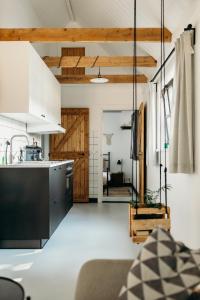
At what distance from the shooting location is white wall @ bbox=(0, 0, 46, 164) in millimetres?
3941

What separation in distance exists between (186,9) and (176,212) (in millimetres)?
2284

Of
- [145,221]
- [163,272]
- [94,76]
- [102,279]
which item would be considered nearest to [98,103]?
[94,76]

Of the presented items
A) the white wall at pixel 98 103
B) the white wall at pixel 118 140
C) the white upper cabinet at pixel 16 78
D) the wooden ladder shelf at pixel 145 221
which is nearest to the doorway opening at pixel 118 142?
the white wall at pixel 118 140

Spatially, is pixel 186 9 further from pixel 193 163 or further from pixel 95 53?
pixel 95 53

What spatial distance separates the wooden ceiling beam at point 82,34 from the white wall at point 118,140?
20.9 feet

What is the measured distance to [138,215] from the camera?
2785 mm

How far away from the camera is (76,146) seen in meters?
6.76

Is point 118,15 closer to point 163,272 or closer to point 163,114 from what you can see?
point 163,114

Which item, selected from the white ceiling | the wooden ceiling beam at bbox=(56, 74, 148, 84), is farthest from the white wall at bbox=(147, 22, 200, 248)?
the wooden ceiling beam at bbox=(56, 74, 148, 84)

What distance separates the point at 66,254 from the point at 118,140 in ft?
23.8

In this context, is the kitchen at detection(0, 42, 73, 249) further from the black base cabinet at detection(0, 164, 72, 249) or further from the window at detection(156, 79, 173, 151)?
the window at detection(156, 79, 173, 151)

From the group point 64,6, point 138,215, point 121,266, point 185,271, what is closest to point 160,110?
point 138,215

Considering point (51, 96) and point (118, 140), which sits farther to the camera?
point (118, 140)

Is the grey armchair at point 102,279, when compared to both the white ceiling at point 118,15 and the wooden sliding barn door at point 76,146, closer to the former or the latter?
the white ceiling at point 118,15
